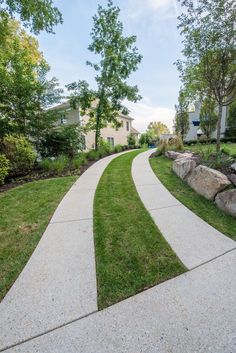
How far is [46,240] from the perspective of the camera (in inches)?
108

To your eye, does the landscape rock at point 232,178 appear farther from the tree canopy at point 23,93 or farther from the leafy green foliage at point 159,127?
the leafy green foliage at point 159,127

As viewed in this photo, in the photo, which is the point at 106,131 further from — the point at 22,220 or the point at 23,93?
the point at 22,220

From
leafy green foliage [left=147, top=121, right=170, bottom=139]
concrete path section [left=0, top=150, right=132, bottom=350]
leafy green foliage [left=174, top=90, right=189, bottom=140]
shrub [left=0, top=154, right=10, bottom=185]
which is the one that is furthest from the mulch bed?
leafy green foliage [left=147, top=121, right=170, bottom=139]

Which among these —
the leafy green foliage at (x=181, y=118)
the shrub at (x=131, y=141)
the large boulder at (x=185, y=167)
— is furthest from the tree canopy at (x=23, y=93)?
the shrub at (x=131, y=141)

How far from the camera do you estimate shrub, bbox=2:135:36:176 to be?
6.45 m

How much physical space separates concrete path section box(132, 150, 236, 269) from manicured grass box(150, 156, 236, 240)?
149mm

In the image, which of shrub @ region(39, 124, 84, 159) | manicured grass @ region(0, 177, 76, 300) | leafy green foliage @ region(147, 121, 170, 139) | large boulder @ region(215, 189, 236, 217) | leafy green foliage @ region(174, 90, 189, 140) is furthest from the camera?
leafy green foliage @ region(147, 121, 170, 139)

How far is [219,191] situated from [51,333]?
3997 mm

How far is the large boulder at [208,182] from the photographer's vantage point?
160 inches

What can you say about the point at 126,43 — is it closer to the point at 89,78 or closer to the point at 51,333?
the point at 89,78

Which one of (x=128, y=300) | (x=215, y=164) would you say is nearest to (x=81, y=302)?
(x=128, y=300)

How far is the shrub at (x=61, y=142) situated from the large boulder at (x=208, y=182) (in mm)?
6697

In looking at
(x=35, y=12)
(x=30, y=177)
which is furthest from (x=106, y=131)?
(x=30, y=177)

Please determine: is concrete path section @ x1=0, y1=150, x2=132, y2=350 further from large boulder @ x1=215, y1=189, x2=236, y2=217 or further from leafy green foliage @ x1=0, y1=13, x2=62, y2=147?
leafy green foliage @ x1=0, y1=13, x2=62, y2=147
